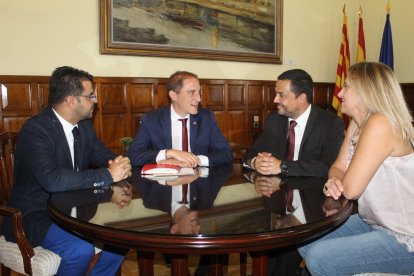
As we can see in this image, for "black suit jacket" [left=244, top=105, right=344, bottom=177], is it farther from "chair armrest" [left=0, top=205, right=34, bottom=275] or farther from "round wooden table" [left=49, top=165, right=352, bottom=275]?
"chair armrest" [left=0, top=205, right=34, bottom=275]

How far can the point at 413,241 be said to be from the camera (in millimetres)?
1544

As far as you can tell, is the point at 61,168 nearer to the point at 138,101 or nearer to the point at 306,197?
the point at 306,197

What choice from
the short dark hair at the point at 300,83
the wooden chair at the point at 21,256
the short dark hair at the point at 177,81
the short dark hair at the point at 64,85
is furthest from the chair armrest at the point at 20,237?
the short dark hair at the point at 300,83

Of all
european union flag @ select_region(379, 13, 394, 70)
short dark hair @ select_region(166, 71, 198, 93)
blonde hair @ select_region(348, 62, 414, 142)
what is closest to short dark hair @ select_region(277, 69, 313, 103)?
short dark hair @ select_region(166, 71, 198, 93)

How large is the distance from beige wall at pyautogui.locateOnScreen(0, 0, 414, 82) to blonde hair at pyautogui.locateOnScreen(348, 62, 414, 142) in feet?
9.10

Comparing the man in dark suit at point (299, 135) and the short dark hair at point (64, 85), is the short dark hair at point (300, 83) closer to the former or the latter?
the man in dark suit at point (299, 135)

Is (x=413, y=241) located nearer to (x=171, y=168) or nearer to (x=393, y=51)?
(x=171, y=168)

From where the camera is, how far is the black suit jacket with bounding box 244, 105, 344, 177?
2174 mm

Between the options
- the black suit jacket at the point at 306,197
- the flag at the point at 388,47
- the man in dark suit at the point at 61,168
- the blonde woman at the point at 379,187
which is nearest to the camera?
the black suit jacket at the point at 306,197

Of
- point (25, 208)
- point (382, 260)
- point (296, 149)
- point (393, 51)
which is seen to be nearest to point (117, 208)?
point (25, 208)

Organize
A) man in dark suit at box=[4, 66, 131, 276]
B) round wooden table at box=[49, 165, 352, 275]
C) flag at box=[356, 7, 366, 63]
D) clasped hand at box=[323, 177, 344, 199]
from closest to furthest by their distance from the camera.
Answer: round wooden table at box=[49, 165, 352, 275] < clasped hand at box=[323, 177, 344, 199] < man in dark suit at box=[4, 66, 131, 276] < flag at box=[356, 7, 366, 63]

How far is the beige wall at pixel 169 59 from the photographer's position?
11.1ft

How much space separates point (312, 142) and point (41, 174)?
1.61 m

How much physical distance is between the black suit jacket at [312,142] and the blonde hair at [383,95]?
0.60m
